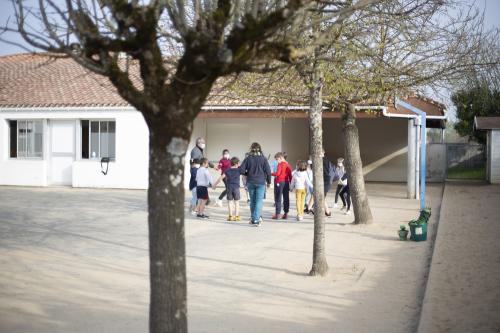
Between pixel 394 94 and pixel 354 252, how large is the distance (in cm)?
389

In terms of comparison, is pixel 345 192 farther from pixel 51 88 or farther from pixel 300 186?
pixel 51 88

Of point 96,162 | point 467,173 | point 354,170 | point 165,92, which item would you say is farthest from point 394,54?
point 467,173

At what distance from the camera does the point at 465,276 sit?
904cm

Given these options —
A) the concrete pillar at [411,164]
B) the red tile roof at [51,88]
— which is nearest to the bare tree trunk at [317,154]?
the concrete pillar at [411,164]

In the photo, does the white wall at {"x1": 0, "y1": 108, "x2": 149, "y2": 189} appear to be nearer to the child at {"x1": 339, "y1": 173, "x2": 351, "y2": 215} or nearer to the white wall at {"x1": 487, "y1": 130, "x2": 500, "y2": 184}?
the child at {"x1": 339, "y1": 173, "x2": 351, "y2": 215}

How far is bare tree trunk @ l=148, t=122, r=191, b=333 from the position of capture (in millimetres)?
4711

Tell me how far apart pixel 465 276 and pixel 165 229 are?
5.59 meters

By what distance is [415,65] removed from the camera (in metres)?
12.6

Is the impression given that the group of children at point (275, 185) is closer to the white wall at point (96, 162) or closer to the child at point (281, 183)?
Result: the child at point (281, 183)

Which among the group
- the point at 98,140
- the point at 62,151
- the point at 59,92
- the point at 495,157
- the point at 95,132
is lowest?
the point at 495,157

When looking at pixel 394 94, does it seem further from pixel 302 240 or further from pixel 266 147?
pixel 266 147

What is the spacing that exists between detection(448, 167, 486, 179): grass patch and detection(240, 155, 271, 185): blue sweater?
1854 centimetres

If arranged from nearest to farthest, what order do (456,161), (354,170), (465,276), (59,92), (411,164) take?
(465,276) < (354,170) < (411,164) < (59,92) < (456,161)

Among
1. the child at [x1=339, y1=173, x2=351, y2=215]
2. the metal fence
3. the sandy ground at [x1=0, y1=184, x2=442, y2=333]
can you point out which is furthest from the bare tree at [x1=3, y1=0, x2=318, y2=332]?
the metal fence
